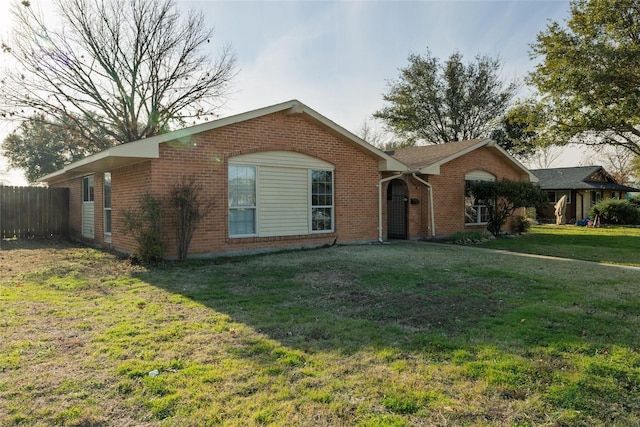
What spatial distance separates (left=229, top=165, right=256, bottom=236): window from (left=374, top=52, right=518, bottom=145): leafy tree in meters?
25.8

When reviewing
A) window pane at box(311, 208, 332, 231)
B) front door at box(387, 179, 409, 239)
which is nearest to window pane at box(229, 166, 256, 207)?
window pane at box(311, 208, 332, 231)

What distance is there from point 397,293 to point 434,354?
2.52m

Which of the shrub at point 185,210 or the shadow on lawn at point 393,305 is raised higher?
the shrub at point 185,210

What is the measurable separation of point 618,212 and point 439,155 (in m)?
17.3

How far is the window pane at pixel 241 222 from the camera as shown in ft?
35.2

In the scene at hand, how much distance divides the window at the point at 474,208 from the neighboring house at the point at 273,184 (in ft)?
3.05

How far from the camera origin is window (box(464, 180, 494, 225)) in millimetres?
17078

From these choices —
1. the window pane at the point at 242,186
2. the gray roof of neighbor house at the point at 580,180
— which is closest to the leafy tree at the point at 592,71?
the gray roof of neighbor house at the point at 580,180

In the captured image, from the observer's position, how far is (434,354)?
3.97 m

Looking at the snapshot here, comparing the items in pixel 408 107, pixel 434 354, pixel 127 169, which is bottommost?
pixel 434 354

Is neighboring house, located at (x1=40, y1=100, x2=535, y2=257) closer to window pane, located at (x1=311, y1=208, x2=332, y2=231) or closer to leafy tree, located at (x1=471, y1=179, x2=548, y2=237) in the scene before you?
window pane, located at (x1=311, y1=208, x2=332, y2=231)

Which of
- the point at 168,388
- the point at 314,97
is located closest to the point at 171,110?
the point at 314,97

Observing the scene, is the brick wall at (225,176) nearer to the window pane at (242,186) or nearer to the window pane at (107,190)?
the window pane at (242,186)

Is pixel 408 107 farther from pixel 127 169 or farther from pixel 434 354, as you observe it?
pixel 434 354
